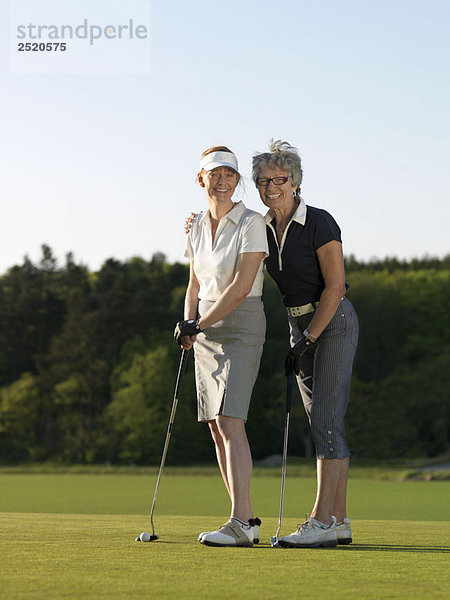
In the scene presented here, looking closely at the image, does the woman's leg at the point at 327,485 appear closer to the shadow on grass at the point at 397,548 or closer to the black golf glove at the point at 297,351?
the shadow on grass at the point at 397,548

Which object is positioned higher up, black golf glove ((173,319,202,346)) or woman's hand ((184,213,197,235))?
woman's hand ((184,213,197,235))

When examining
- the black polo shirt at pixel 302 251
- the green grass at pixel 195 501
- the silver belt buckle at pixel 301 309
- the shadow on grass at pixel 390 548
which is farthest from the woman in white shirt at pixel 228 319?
the green grass at pixel 195 501

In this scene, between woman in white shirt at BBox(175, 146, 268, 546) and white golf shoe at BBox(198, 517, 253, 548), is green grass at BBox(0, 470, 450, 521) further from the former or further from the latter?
white golf shoe at BBox(198, 517, 253, 548)

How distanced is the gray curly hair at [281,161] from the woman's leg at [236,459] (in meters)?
1.34

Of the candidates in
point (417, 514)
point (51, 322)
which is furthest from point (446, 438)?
point (417, 514)

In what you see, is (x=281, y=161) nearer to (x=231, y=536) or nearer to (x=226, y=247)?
(x=226, y=247)

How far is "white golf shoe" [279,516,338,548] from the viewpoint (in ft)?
15.5

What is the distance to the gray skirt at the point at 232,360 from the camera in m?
5.06

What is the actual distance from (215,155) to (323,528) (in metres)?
2.03

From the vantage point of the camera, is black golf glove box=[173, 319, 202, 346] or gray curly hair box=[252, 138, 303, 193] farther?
gray curly hair box=[252, 138, 303, 193]

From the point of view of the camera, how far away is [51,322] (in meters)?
60.8

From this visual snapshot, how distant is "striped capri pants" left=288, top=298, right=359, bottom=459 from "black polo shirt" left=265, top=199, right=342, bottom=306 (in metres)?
0.16

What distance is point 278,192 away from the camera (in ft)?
17.2

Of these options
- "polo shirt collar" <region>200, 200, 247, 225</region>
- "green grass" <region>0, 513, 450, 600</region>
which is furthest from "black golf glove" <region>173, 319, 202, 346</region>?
"green grass" <region>0, 513, 450, 600</region>
